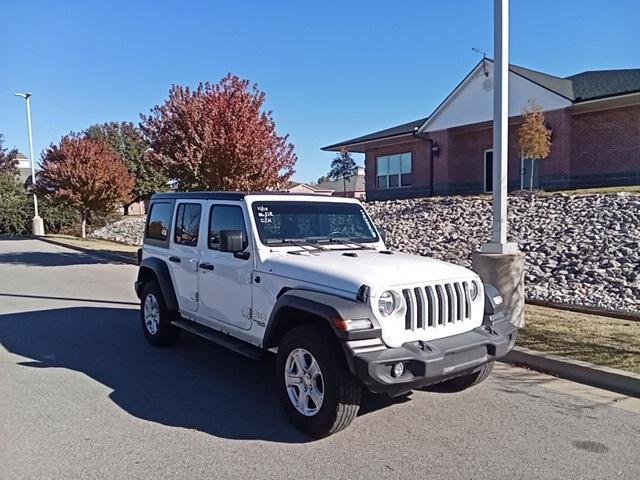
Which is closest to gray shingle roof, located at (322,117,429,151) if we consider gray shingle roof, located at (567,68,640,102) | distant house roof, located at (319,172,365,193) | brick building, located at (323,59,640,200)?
brick building, located at (323,59,640,200)

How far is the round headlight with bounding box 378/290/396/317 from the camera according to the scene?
373cm

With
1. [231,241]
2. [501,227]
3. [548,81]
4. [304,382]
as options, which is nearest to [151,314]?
[231,241]

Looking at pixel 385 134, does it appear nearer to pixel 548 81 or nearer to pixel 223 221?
pixel 548 81

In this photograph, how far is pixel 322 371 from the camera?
12.4ft

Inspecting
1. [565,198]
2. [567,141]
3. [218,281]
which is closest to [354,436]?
[218,281]

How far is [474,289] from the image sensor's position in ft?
14.3

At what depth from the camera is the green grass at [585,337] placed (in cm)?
535

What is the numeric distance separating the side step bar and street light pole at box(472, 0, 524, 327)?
135 inches

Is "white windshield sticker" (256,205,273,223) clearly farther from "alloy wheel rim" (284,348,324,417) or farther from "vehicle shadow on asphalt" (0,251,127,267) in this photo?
"vehicle shadow on asphalt" (0,251,127,267)

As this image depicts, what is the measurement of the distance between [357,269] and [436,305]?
676mm

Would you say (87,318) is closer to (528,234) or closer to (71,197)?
(528,234)

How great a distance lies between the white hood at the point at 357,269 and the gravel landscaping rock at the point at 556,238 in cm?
475

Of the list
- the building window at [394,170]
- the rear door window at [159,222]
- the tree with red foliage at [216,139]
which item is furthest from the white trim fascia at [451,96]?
the rear door window at [159,222]

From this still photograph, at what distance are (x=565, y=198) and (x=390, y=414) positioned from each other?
42.4 feet
